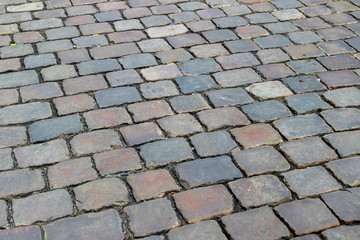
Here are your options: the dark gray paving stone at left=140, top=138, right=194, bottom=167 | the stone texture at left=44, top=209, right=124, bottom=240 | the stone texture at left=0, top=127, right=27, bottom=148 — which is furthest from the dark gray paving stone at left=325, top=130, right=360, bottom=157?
the stone texture at left=0, top=127, right=27, bottom=148

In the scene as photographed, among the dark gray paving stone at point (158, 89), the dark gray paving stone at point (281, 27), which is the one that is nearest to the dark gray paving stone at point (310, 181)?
the dark gray paving stone at point (158, 89)

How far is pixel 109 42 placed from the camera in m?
3.88

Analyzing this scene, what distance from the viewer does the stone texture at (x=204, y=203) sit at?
2381 millimetres

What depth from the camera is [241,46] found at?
3863 mm

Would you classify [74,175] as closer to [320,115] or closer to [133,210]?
[133,210]

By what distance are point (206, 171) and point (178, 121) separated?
494 mm

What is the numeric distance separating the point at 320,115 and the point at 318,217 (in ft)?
3.02

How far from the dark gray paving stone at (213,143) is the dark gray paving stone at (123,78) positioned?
0.76m

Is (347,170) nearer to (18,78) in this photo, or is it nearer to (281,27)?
(281,27)

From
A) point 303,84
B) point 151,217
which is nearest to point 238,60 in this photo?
point 303,84

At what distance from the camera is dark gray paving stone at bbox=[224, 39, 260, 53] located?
12.5ft

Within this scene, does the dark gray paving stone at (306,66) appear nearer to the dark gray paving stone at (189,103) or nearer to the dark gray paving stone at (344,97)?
the dark gray paving stone at (344,97)

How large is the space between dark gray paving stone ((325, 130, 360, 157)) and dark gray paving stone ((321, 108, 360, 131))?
6cm

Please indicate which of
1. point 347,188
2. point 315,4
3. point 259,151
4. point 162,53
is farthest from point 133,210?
point 315,4
